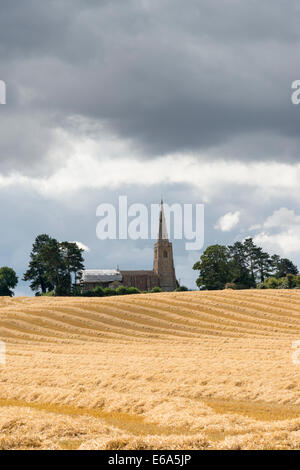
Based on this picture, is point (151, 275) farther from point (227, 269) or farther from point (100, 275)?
point (227, 269)

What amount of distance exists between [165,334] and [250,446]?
35744mm

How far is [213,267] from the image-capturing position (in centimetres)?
11681

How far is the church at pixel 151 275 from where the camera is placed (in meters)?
158

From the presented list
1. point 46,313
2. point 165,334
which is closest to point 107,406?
point 165,334

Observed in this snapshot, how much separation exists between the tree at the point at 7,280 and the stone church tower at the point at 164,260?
153 feet

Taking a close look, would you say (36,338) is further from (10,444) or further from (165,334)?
(10,444)

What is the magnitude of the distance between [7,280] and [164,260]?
51565mm

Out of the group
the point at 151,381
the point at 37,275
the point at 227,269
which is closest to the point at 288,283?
the point at 227,269

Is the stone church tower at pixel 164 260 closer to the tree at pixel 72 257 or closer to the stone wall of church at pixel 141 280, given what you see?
the stone wall of church at pixel 141 280

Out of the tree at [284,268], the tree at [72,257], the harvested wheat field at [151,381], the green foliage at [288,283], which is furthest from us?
the tree at [284,268]

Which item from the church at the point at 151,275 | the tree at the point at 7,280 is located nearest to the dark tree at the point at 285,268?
the church at the point at 151,275

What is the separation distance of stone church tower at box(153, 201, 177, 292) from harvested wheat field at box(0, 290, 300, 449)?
341 ft

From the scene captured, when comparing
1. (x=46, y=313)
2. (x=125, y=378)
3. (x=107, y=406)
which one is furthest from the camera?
(x=46, y=313)

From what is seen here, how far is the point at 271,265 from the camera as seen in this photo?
5689 inches
